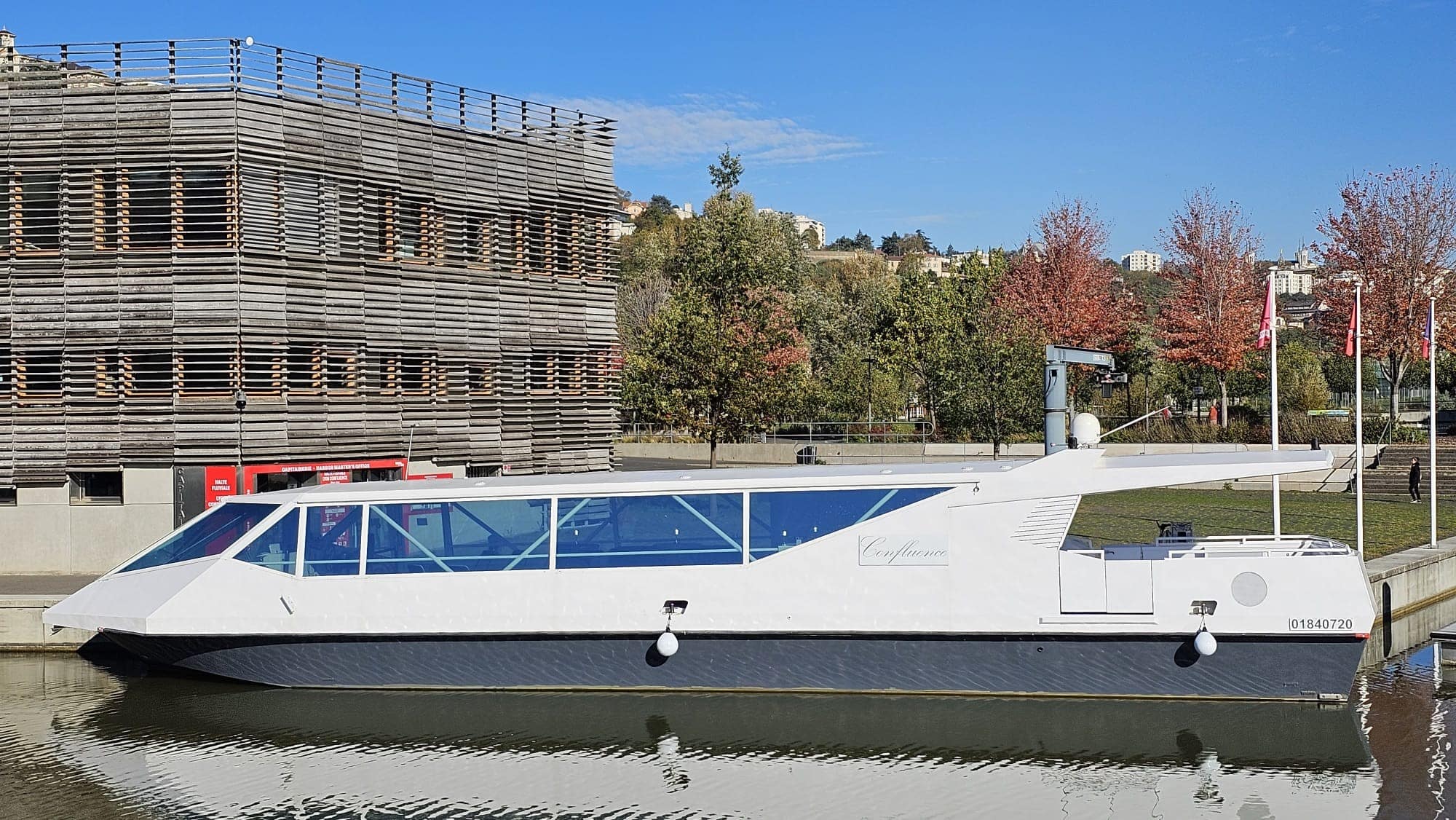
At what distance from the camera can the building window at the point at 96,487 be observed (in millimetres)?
28016

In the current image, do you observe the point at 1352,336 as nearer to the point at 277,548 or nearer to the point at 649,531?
the point at 649,531

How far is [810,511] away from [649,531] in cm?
234

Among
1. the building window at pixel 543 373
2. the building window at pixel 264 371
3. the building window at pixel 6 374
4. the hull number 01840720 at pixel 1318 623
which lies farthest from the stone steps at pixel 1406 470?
the building window at pixel 6 374

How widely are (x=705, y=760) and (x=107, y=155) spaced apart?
64.0 feet

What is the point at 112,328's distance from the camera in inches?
1096

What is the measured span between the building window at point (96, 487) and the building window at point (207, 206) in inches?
200

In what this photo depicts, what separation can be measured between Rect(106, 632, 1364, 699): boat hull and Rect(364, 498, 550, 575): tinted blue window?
106 centimetres

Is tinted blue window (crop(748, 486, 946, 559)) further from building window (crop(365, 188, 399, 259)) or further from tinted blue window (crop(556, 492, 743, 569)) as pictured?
building window (crop(365, 188, 399, 259))

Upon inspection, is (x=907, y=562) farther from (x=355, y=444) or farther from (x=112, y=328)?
(x=112, y=328)

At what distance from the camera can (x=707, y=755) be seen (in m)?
16.8

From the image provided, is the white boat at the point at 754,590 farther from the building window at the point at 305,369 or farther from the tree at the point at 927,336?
the tree at the point at 927,336

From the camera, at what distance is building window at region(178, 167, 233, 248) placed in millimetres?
28125

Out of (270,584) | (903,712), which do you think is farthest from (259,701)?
(903,712)

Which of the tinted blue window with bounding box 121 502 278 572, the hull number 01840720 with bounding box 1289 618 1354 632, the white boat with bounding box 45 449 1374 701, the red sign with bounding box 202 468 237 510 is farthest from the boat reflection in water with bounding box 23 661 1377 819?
the red sign with bounding box 202 468 237 510
